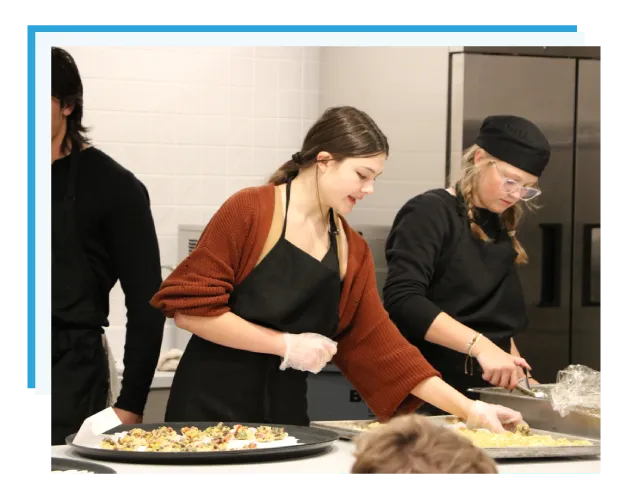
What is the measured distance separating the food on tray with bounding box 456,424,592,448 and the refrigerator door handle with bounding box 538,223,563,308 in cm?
183

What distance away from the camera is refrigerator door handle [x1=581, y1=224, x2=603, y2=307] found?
3.96 metres

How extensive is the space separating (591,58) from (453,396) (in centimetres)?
213

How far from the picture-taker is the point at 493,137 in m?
2.88

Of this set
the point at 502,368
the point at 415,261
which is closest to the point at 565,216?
the point at 415,261

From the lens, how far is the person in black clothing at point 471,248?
9.20 ft

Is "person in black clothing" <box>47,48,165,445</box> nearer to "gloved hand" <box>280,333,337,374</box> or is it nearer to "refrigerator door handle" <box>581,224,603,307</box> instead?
"gloved hand" <box>280,333,337,374</box>

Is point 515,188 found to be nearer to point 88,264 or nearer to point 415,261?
point 415,261

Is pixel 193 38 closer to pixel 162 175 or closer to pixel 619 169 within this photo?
pixel 619 169

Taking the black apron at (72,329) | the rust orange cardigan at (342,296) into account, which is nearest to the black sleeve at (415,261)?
the rust orange cardigan at (342,296)

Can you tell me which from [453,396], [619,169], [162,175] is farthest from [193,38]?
[162,175]

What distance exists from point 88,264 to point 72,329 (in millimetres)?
163

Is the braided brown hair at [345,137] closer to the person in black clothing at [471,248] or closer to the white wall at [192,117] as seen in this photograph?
the person in black clothing at [471,248]

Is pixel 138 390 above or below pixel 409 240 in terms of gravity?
below

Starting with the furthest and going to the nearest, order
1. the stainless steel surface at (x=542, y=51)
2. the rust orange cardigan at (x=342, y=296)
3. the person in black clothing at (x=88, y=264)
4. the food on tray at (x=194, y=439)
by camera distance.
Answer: the stainless steel surface at (x=542, y=51), the person in black clothing at (x=88, y=264), the rust orange cardigan at (x=342, y=296), the food on tray at (x=194, y=439)
